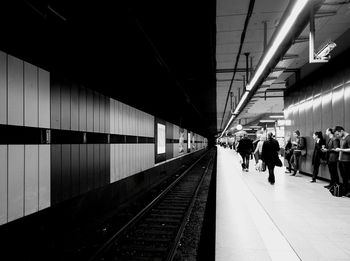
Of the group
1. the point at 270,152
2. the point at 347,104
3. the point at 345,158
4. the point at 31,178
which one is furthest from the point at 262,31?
the point at 31,178

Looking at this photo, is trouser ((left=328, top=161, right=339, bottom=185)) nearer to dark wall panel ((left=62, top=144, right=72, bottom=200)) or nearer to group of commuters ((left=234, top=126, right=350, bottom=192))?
group of commuters ((left=234, top=126, right=350, bottom=192))

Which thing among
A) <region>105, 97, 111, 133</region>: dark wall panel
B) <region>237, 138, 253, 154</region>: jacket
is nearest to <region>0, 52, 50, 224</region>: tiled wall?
<region>105, 97, 111, 133</region>: dark wall panel

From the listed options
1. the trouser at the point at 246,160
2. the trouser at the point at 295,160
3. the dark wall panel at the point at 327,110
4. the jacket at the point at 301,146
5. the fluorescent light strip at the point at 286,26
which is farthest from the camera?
the trouser at the point at 246,160

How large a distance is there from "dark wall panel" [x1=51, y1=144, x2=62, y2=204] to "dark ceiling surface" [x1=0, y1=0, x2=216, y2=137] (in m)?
1.27

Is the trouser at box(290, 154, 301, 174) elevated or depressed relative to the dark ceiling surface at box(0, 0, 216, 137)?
depressed

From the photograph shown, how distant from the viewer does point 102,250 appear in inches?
125

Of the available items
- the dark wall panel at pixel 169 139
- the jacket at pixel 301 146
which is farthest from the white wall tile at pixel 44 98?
the dark wall panel at pixel 169 139

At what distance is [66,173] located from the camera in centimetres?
422

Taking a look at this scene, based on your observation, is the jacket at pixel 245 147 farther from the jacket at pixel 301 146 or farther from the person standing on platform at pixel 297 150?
the jacket at pixel 301 146

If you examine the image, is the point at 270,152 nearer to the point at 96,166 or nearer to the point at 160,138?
the point at 96,166

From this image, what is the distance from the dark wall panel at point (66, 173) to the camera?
163 inches

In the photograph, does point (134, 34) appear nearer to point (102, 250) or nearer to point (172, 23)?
point (172, 23)

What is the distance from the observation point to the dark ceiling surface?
3266 mm

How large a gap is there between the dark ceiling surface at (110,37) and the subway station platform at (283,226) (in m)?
3.48
